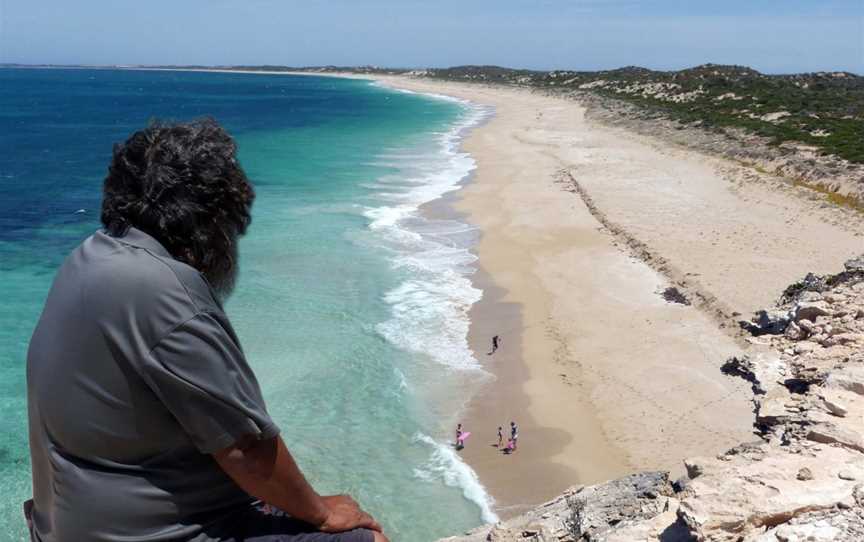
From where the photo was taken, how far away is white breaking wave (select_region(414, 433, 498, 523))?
1076 cm

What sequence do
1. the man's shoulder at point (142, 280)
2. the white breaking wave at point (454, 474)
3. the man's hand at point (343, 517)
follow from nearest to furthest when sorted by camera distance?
the man's shoulder at point (142, 280) → the man's hand at point (343, 517) → the white breaking wave at point (454, 474)

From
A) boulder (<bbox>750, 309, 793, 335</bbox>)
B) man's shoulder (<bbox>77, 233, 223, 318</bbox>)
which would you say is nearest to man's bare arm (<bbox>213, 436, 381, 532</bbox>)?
man's shoulder (<bbox>77, 233, 223, 318</bbox>)

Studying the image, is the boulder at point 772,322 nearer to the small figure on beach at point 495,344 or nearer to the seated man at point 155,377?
the seated man at point 155,377

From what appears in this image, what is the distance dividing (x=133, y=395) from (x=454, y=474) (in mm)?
10201

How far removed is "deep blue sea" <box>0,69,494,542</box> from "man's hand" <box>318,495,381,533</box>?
135 centimetres

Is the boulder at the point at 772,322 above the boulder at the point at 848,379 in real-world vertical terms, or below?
below

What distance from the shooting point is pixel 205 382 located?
1.71m

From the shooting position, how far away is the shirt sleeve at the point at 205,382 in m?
1.69

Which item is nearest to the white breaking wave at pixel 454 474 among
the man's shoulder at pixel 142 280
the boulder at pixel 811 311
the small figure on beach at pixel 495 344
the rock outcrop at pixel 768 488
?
the small figure on beach at pixel 495 344

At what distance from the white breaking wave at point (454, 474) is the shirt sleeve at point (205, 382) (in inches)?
362

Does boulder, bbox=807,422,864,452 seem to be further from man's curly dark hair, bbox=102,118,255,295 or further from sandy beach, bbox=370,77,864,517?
sandy beach, bbox=370,77,864,517

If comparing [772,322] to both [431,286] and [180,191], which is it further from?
[431,286]

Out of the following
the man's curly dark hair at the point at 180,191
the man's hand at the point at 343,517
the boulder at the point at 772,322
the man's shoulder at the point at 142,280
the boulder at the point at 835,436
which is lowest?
the boulder at the point at 772,322

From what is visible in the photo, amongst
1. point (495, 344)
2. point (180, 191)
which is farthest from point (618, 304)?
point (180, 191)
